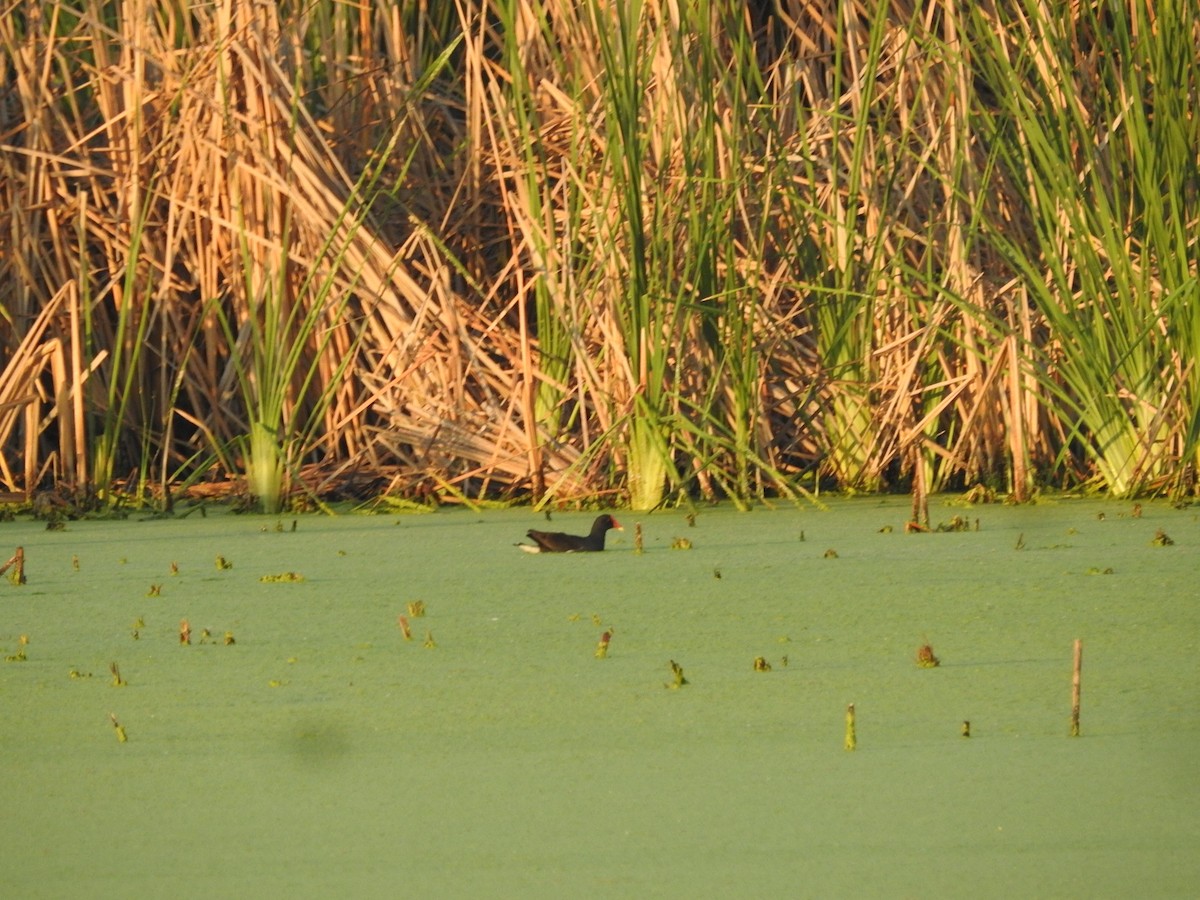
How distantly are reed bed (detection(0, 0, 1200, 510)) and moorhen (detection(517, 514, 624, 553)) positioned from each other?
1.84ft

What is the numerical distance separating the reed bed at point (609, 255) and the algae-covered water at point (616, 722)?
2.59 ft

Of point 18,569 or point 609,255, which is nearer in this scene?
point 18,569

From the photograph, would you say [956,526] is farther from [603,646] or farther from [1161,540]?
[603,646]

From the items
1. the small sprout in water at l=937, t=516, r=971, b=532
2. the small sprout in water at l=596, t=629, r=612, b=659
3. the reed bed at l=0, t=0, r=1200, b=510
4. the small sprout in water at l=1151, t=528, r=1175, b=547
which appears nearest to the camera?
the small sprout in water at l=596, t=629, r=612, b=659

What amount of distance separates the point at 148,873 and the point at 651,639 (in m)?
1.26

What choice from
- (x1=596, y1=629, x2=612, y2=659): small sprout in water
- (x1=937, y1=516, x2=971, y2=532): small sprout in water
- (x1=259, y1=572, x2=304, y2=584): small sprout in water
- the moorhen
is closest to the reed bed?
(x1=937, y1=516, x2=971, y2=532): small sprout in water

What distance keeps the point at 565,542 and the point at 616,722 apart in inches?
57.8

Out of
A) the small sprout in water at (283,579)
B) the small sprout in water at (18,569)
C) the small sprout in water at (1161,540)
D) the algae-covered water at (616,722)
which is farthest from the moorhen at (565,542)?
the small sprout in water at (1161,540)

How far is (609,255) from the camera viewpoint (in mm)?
4801

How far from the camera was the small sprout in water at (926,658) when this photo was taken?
2.82 m

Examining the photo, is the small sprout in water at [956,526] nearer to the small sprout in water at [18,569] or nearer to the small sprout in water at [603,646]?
the small sprout in water at [603,646]

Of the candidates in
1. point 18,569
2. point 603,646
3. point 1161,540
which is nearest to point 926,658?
point 603,646

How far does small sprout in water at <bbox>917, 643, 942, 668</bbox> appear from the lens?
2.82m

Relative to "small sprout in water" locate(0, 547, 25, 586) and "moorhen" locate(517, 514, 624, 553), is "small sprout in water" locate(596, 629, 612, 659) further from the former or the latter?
"small sprout in water" locate(0, 547, 25, 586)
